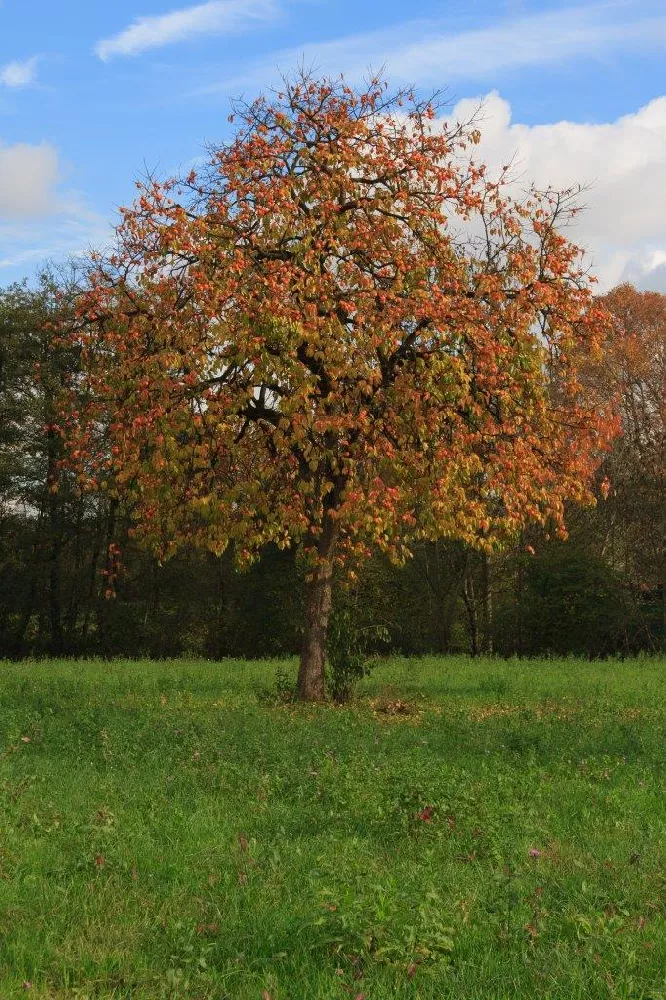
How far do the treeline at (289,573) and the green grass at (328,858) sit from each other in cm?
2023

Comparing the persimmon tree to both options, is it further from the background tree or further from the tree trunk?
the background tree

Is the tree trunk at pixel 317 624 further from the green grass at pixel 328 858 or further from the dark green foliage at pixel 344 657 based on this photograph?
the green grass at pixel 328 858

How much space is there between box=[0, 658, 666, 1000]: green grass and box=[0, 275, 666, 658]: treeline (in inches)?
796

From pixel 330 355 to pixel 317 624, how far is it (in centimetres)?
541

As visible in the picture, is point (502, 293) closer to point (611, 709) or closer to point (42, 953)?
point (611, 709)

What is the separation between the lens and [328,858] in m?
7.07

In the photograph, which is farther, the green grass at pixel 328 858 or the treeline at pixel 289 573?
the treeline at pixel 289 573

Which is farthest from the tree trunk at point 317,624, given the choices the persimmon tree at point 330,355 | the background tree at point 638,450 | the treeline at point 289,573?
the background tree at point 638,450

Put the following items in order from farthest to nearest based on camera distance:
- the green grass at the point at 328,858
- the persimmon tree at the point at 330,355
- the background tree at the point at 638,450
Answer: the background tree at the point at 638,450, the persimmon tree at the point at 330,355, the green grass at the point at 328,858

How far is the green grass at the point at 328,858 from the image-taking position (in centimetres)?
540

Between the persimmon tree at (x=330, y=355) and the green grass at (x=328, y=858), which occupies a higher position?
the persimmon tree at (x=330, y=355)

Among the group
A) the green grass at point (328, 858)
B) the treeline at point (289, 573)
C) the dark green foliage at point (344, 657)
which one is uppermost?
the treeline at point (289, 573)

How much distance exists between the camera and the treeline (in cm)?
3366

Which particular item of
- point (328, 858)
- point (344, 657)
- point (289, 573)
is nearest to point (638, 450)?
point (289, 573)
